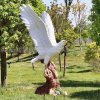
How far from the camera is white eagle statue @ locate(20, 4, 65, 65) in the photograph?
11727mm

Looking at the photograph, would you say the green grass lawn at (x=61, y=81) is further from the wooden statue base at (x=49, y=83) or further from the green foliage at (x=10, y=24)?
the wooden statue base at (x=49, y=83)

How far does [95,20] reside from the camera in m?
30.8

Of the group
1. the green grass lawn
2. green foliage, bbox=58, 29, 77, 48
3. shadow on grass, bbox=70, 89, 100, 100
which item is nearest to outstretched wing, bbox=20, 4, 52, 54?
the green grass lawn

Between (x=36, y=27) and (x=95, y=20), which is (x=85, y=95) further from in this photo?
(x=95, y=20)

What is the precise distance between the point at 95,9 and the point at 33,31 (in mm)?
18166

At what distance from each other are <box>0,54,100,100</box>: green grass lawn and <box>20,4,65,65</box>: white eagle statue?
485 cm

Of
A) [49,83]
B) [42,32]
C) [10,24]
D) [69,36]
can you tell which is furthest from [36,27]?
[69,36]

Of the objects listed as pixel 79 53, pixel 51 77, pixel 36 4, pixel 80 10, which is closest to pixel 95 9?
pixel 36 4

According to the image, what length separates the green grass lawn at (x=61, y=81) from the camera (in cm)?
1856

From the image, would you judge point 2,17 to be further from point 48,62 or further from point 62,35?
point 62,35

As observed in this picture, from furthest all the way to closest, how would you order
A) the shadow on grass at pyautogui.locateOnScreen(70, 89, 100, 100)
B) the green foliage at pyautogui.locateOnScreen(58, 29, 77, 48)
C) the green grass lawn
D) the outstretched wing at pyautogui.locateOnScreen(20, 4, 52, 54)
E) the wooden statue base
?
the green foliage at pyautogui.locateOnScreen(58, 29, 77, 48)
the green grass lawn
the shadow on grass at pyautogui.locateOnScreen(70, 89, 100, 100)
the wooden statue base
the outstretched wing at pyautogui.locateOnScreen(20, 4, 52, 54)

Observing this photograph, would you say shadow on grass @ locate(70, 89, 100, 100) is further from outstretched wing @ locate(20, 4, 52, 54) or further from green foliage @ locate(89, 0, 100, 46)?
green foliage @ locate(89, 0, 100, 46)

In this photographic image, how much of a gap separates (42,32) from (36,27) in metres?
0.24

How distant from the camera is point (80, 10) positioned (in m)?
66.1
